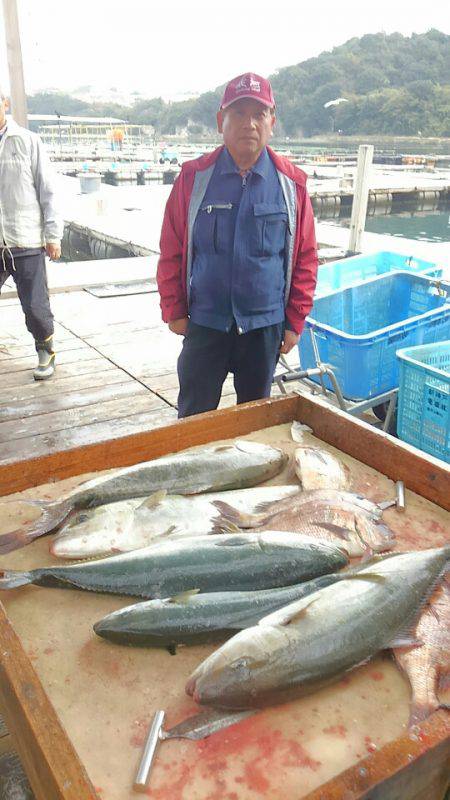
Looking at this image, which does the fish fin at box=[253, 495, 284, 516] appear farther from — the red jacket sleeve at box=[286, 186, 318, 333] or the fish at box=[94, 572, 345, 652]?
the red jacket sleeve at box=[286, 186, 318, 333]

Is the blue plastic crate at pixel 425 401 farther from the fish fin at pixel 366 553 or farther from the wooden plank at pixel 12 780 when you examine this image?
the wooden plank at pixel 12 780

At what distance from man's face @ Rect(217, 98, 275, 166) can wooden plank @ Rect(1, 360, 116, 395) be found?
3.15 m

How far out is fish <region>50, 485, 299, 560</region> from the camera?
5.97 feet

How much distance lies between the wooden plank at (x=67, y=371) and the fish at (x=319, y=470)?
12.1ft

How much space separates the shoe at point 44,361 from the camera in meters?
5.45

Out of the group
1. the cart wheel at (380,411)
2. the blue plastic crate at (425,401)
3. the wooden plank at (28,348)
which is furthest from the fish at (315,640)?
the wooden plank at (28,348)

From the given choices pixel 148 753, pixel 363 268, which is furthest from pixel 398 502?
pixel 363 268

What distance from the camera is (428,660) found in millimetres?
1443

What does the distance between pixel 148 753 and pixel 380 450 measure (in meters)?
1.43

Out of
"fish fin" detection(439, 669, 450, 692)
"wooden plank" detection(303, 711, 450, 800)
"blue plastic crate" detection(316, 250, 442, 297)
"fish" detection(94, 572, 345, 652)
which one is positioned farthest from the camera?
"blue plastic crate" detection(316, 250, 442, 297)

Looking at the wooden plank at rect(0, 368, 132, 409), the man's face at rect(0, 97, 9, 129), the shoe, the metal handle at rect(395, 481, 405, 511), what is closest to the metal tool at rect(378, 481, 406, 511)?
the metal handle at rect(395, 481, 405, 511)

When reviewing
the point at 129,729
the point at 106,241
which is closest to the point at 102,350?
the point at 129,729

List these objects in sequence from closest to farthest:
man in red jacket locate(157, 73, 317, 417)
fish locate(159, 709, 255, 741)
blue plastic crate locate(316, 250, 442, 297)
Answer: fish locate(159, 709, 255, 741) < man in red jacket locate(157, 73, 317, 417) < blue plastic crate locate(316, 250, 442, 297)

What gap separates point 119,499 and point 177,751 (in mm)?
946
